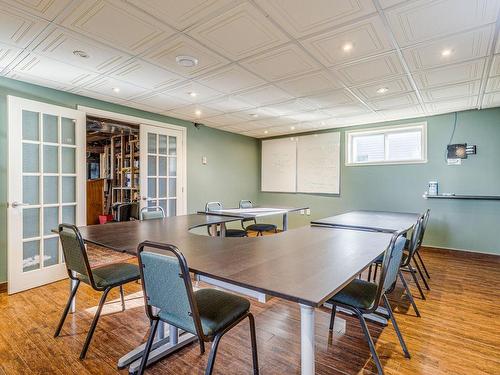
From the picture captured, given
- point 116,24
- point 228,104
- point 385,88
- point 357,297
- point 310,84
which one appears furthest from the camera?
point 228,104

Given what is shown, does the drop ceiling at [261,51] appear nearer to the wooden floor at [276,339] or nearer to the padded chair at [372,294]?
the padded chair at [372,294]

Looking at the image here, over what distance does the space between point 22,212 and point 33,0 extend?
91.8 inches

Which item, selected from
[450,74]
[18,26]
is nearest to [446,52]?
[450,74]

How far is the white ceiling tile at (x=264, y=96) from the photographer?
3460 mm

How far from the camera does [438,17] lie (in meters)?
1.96

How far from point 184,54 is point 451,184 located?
456 centimetres

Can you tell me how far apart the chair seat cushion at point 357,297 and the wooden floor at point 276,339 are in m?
0.47

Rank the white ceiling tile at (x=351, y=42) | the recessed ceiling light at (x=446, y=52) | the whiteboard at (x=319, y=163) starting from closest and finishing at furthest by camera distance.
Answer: the white ceiling tile at (x=351, y=42)
the recessed ceiling light at (x=446, y=52)
the whiteboard at (x=319, y=163)

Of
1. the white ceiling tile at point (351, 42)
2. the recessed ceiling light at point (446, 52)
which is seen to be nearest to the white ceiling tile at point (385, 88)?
the recessed ceiling light at point (446, 52)

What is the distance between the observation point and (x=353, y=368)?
1808mm

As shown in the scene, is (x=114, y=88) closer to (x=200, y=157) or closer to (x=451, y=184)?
(x=200, y=157)

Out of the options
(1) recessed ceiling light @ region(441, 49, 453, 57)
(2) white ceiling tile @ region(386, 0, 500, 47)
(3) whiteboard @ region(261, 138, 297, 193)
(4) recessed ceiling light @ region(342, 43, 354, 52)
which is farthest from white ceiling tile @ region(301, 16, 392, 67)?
(3) whiteboard @ region(261, 138, 297, 193)

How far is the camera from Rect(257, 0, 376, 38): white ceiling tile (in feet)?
5.95

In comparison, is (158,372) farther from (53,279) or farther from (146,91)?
(146,91)
